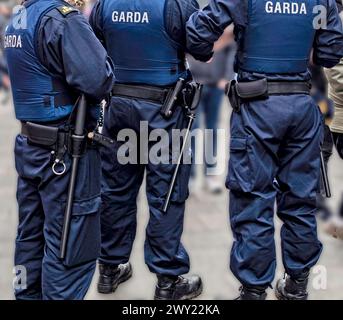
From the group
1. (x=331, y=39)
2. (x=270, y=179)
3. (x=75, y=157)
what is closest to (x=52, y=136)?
(x=75, y=157)

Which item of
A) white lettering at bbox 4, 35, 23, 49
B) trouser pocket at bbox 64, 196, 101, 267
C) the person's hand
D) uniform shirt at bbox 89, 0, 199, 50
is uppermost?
the person's hand

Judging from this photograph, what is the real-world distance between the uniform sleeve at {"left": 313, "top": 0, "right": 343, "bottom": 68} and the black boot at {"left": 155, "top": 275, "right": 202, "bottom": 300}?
4.89 feet

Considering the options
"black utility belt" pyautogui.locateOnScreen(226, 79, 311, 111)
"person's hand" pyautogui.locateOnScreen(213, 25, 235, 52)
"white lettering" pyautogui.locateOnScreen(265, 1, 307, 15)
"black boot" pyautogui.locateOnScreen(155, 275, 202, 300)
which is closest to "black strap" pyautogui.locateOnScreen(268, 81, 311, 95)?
"black utility belt" pyautogui.locateOnScreen(226, 79, 311, 111)

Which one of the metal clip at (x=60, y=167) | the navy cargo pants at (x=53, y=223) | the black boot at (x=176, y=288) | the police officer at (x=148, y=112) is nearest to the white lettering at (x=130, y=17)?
the police officer at (x=148, y=112)

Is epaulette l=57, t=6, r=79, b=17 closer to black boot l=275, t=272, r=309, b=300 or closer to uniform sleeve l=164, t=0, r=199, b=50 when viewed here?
uniform sleeve l=164, t=0, r=199, b=50

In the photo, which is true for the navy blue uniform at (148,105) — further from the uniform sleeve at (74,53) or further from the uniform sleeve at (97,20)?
the uniform sleeve at (74,53)

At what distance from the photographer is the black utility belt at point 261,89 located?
3.65 metres

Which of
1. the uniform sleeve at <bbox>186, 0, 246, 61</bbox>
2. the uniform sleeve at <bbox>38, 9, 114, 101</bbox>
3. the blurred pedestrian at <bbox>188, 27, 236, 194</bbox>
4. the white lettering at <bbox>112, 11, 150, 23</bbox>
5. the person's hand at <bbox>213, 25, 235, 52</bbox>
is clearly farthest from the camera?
the person's hand at <bbox>213, 25, 235, 52</bbox>

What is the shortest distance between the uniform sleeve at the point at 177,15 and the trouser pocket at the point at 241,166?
25.7 inches

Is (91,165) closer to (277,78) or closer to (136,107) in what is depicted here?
(136,107)

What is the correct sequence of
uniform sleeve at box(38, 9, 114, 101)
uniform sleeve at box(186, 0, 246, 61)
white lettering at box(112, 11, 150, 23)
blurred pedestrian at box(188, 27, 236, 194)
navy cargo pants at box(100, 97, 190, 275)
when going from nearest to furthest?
uniform sleeve at box(38, 9, 114, 101)
uniform sleeve at box(186, 0, 246, 61)
white lettering at box(112, 11, 150, 23)
navy cargo pants at box(100, 97, 190, 275)
blurred pedestrian at box(188, 27, 236, 194)

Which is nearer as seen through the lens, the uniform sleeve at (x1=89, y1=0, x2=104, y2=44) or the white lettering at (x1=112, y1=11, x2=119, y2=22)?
the white lettering at (x1=112, y1=11, x2=119, y2=22)

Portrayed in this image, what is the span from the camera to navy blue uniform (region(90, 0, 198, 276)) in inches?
149

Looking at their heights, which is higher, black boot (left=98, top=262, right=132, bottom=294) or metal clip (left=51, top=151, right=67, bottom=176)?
metal clip (left=51, top=151, right=67, bottom=176)
